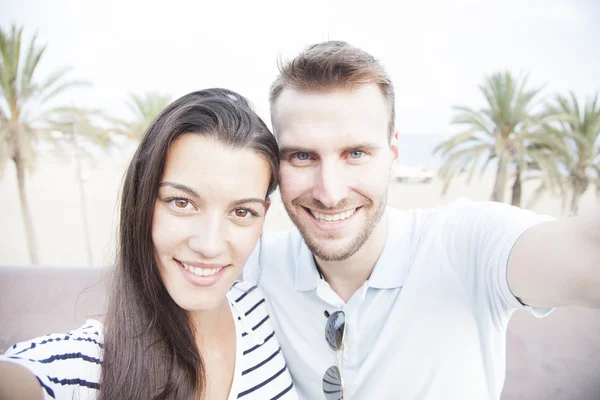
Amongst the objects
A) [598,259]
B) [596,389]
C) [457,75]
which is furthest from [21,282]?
[457,75]

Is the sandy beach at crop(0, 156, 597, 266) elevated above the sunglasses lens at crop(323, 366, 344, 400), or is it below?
below

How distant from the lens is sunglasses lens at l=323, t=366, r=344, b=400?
2027 mm

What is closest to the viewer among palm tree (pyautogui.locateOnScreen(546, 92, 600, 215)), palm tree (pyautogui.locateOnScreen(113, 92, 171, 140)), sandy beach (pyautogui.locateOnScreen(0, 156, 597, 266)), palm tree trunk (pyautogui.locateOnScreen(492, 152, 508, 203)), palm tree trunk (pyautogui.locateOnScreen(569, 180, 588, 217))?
palm tree (pyautogui.locateOnScreen(546, 92, 600, 215))

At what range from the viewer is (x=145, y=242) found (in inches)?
70.1

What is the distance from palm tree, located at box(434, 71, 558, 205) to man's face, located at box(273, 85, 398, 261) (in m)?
11.7

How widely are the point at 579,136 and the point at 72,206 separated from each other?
94.1 feet

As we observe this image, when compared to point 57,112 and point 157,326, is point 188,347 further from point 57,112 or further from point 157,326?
point 57,112

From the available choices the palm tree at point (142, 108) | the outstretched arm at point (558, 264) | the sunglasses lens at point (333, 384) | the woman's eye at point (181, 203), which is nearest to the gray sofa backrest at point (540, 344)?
the woman's eye at point (181, 203)

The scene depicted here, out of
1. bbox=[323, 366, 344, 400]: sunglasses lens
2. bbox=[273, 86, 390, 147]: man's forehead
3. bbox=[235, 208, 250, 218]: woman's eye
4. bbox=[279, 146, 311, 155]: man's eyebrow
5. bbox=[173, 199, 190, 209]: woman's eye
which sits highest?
bbox=[273, 86, 390, 147]: man's forehead

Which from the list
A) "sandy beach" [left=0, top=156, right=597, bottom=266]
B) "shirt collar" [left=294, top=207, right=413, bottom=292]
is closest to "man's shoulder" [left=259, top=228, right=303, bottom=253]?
"shirt collar" [left=294, top=207, right=413, bottom=292]

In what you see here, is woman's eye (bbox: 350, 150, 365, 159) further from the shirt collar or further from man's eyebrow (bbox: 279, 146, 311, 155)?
the shirt collar

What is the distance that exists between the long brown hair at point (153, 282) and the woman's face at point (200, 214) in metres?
0.05

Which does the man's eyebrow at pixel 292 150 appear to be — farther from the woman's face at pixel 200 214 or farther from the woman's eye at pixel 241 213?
the woman's eye at pixel 241 213

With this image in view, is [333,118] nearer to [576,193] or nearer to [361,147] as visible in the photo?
[361,147]
